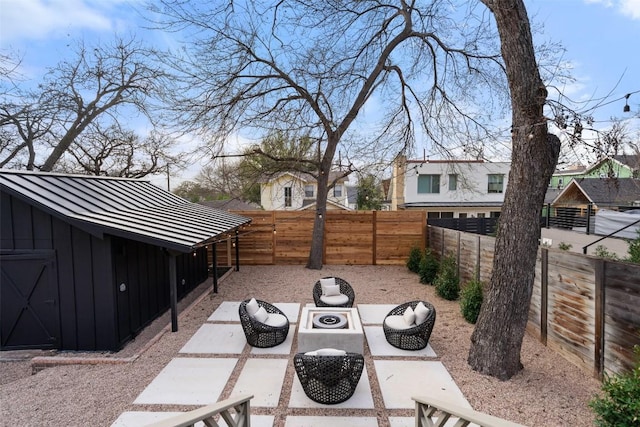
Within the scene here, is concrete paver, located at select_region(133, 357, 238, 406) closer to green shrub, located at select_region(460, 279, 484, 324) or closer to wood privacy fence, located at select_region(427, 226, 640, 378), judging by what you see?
green shrub, located at select_region(460, 279, 484, 324)

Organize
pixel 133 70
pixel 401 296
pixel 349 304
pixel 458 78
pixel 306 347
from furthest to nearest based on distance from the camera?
1. pixel 133 70
2. pixel 458 78
3. pixel 401 296
4. pixel 349 304
5. pixel 306 347

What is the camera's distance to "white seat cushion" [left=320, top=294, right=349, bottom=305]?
→ 21.9 ft

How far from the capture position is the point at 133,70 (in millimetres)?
16438

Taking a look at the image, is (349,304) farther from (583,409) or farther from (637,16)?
(637,16)

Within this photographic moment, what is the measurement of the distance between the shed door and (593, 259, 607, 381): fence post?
26.4 feet

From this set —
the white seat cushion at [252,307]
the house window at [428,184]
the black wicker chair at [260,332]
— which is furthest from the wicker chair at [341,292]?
the house window at [428,184]

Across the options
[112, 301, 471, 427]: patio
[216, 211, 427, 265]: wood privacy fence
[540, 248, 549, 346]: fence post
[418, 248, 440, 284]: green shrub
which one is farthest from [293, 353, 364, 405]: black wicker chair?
[216, 211, 427, 265]: wood privacy fence

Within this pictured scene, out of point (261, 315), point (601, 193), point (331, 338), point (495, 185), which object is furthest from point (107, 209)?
point (601, 193)

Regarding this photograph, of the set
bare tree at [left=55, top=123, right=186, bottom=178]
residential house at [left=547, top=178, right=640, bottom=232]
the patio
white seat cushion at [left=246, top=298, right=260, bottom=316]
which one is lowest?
A: the patio

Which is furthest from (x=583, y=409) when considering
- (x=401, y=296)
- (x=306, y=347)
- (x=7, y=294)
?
(x=7, y=294)

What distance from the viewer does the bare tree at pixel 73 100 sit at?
14000 mm

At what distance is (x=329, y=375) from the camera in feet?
12.3

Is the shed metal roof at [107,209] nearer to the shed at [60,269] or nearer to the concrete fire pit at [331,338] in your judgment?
the shed at [60,269]

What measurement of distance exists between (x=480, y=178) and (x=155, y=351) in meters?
24.7
